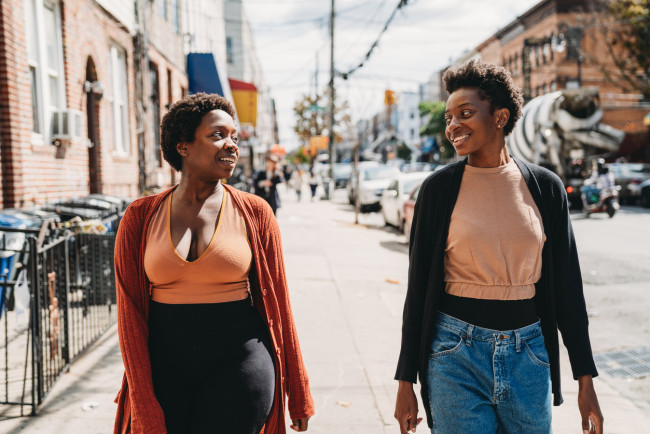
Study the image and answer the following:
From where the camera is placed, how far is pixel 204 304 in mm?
2344

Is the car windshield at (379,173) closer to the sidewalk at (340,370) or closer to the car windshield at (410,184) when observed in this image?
the car windshield at (410,184)

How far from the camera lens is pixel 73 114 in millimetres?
8883

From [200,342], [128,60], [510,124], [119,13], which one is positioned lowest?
[200,342]

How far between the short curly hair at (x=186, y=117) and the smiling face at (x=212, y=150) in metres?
0.03

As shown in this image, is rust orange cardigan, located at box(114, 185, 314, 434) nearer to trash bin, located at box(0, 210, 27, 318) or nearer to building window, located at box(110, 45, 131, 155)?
trash bin, located at box(0, 210, 27, 318)

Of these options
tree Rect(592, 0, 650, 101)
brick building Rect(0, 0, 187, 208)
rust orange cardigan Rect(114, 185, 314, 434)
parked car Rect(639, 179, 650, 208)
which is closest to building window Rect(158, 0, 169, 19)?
brick building Rect(0, 0, 187, 208)

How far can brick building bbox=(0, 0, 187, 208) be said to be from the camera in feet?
25.0

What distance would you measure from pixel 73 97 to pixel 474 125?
884cm

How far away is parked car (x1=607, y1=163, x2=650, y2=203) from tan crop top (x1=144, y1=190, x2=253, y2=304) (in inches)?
986

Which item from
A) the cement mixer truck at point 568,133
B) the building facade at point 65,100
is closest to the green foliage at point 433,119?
the cement mixer truck at point 568,133

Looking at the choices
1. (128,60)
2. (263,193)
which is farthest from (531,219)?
(128,60)

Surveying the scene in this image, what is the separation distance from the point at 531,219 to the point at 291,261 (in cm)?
860

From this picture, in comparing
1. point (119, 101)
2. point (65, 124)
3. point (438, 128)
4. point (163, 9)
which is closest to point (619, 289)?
point (65, 124)

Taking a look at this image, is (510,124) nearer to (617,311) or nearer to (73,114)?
(617,311)
